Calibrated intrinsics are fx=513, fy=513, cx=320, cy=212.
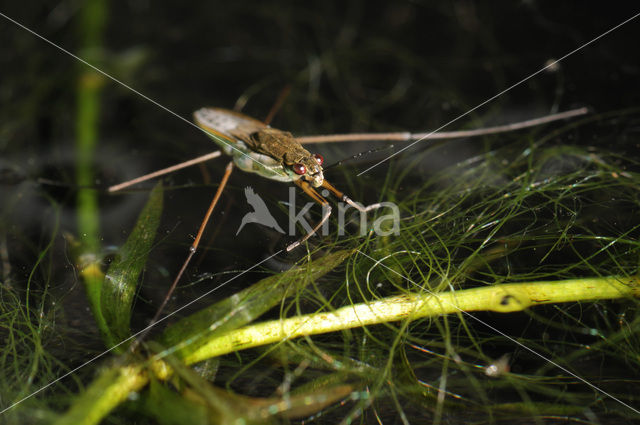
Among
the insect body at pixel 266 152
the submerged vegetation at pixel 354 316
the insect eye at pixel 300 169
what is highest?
the insect eye at pixel 300 169

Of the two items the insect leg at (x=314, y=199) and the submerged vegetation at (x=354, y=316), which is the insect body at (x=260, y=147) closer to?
the insect leg at (x=314, y=199)

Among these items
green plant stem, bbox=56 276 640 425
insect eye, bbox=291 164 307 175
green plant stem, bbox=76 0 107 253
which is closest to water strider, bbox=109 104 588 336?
insect eye, bbox=291 164 307 175

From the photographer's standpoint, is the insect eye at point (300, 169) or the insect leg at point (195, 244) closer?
the insect leg at point (195, 244)

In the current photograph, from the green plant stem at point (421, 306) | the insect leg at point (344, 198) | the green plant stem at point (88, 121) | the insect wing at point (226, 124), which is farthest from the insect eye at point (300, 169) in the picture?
the green plant stem at point (88, 121)

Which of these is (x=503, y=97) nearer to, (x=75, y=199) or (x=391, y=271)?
(x=391, y=271)

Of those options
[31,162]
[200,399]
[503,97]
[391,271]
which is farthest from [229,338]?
[503,97]

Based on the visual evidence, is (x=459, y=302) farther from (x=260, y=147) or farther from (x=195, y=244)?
(x=260, y=147)
